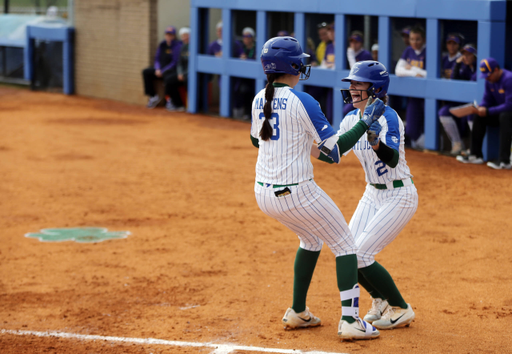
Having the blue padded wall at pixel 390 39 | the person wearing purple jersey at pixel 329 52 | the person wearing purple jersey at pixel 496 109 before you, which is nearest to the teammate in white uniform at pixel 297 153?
the person wearing purple jersey at pixel 496 109

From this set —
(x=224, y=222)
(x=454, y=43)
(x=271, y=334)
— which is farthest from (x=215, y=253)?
(x=454, y=43)

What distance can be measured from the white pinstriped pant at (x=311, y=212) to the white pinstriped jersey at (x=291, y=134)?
0.08 m

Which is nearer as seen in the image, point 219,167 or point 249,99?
point 219,167

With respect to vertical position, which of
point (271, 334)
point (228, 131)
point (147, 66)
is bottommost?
point (271, 334)

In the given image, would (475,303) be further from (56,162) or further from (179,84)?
(179,84)

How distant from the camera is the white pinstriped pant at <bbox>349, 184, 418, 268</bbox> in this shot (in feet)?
14.9

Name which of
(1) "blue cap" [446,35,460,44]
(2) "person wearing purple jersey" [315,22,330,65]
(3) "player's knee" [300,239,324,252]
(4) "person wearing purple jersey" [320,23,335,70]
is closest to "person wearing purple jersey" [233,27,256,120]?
(2) "person wearing purple jersey" [315,22,330,65]

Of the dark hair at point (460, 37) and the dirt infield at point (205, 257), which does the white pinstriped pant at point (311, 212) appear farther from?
the dark hair at point (460, 37)

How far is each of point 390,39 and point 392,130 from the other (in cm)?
794

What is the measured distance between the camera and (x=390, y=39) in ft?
39.2

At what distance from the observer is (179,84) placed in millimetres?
17109

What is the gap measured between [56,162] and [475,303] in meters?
7.71

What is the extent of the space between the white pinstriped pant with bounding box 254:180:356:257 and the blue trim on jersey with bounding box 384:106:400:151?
0.55 metres

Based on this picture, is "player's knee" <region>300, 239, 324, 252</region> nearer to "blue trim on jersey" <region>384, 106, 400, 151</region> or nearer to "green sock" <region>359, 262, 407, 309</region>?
"green sock" <region>359, 262, 407, 309</region>
